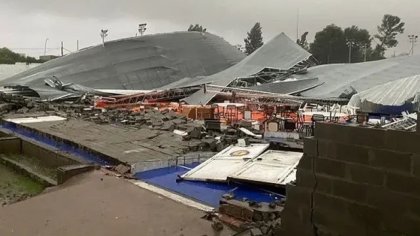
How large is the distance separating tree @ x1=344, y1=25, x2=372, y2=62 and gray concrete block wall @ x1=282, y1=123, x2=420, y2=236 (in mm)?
67572

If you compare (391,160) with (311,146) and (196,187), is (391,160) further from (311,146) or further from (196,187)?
(196,187)

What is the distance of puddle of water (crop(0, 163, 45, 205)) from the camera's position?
9219 millimetres

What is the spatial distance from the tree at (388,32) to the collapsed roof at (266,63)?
149 feet

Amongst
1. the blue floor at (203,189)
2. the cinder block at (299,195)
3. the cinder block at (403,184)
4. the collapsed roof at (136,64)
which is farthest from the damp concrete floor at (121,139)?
the collapsed roof at (136,64)

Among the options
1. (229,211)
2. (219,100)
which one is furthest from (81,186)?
(219,100)

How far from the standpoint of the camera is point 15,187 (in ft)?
32.8

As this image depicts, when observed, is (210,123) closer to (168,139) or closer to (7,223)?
(168,139)

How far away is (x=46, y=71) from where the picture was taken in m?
34.0

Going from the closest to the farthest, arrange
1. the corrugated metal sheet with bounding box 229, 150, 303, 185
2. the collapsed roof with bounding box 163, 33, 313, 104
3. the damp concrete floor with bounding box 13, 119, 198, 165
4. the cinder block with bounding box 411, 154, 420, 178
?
1. the cinder block with bounding box 411, 154, 420, 178
2. the corrugated metal sheet with bounding box 229, 150, 303, 185
3. the damp concrete floor with bounding box 13, 119, 198, 165
4. the collapsed roof with bounding box 163, 33, 313, 104

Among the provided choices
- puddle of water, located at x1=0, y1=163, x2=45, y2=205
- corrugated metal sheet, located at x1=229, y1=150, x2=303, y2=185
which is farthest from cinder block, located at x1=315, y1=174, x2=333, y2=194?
puddle of water, located at x1=0, y1=163, x2=45, y2=205

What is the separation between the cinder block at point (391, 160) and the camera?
12.9 ft

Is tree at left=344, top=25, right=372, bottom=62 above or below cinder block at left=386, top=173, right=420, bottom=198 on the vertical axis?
above

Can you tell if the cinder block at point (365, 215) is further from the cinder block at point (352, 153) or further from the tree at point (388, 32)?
the tree at point (388, 32)

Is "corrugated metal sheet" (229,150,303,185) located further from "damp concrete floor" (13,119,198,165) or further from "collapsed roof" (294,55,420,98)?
"collapsed roof" (294,55,420,98)
